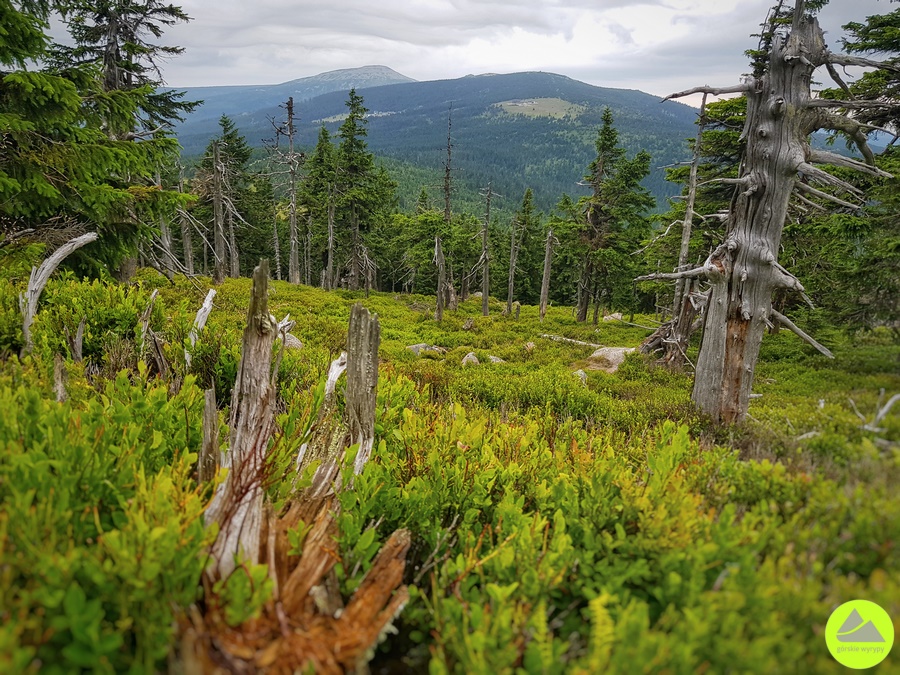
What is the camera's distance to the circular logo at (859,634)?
4.31 ft

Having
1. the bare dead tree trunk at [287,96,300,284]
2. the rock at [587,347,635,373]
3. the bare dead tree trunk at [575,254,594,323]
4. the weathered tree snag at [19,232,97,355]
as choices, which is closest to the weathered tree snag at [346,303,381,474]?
the weathered tree snag at [19,232,97,355]

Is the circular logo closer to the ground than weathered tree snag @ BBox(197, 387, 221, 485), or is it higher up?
higher up

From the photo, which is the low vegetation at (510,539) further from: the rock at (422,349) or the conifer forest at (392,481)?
the rock at (422,349)

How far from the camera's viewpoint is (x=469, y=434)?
4074 millimetres

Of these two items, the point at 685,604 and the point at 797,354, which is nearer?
the point at 685,604

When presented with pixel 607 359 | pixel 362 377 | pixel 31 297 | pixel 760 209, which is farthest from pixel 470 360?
pixel 362 377

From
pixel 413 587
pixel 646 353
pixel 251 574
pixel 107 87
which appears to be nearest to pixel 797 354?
pixel 413 587

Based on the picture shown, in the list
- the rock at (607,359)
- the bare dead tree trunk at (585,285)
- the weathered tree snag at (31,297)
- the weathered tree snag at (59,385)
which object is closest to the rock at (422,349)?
the rock at (607,359)

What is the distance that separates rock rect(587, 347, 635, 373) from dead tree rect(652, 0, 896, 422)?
11.0m

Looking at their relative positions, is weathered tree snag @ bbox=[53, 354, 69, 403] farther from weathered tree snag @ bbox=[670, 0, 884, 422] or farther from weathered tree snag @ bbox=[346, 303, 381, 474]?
weathered tree snag @ bbox=[670, 0, 884, 422]

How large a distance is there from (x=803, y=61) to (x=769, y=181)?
1427 millimetres

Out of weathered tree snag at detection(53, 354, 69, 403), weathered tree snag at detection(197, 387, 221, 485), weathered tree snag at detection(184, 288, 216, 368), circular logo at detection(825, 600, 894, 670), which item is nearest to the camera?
circular logo at detection(825, 600, 894, 670)

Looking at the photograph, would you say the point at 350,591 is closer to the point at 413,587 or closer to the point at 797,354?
the point at 413,587

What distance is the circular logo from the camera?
1.31 m
